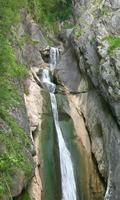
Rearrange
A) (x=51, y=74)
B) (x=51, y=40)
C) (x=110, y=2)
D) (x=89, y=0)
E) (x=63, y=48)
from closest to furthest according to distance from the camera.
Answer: (x=110, y=2) < (x=51, y=74) < (x=89, y=0) < (x=63, y=48) < (x=51, y=40)

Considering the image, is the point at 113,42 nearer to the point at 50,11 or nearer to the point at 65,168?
the point at 65,168

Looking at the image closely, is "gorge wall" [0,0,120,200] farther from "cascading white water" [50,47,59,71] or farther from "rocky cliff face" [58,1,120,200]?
"cascading white water" [50,47,59,71]

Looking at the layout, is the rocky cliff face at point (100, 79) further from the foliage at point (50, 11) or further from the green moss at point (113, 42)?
the foliage at point (50, 11)

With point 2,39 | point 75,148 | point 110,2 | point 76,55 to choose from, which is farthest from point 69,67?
point 2,39

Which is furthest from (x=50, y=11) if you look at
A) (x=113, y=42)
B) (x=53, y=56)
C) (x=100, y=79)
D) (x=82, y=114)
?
(x=100, y=79)

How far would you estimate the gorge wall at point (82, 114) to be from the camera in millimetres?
16344

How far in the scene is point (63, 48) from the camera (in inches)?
1062

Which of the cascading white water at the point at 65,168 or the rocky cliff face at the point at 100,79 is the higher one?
the rocky cliff face at the point at 100,79

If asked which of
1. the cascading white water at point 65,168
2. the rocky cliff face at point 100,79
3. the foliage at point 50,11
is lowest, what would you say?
the cascading white water at point 65,168

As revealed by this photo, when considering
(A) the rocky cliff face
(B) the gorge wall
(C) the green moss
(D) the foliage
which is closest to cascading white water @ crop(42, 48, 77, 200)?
(B) the gorge wall

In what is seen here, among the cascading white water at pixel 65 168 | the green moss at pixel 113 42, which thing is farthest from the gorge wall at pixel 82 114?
the cascading white water at pixel 65 168

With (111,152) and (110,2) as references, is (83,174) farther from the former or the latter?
(110,2)

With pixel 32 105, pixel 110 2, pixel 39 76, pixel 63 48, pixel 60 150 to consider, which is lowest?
pixel 60 150

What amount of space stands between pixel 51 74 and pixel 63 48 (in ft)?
15.6
